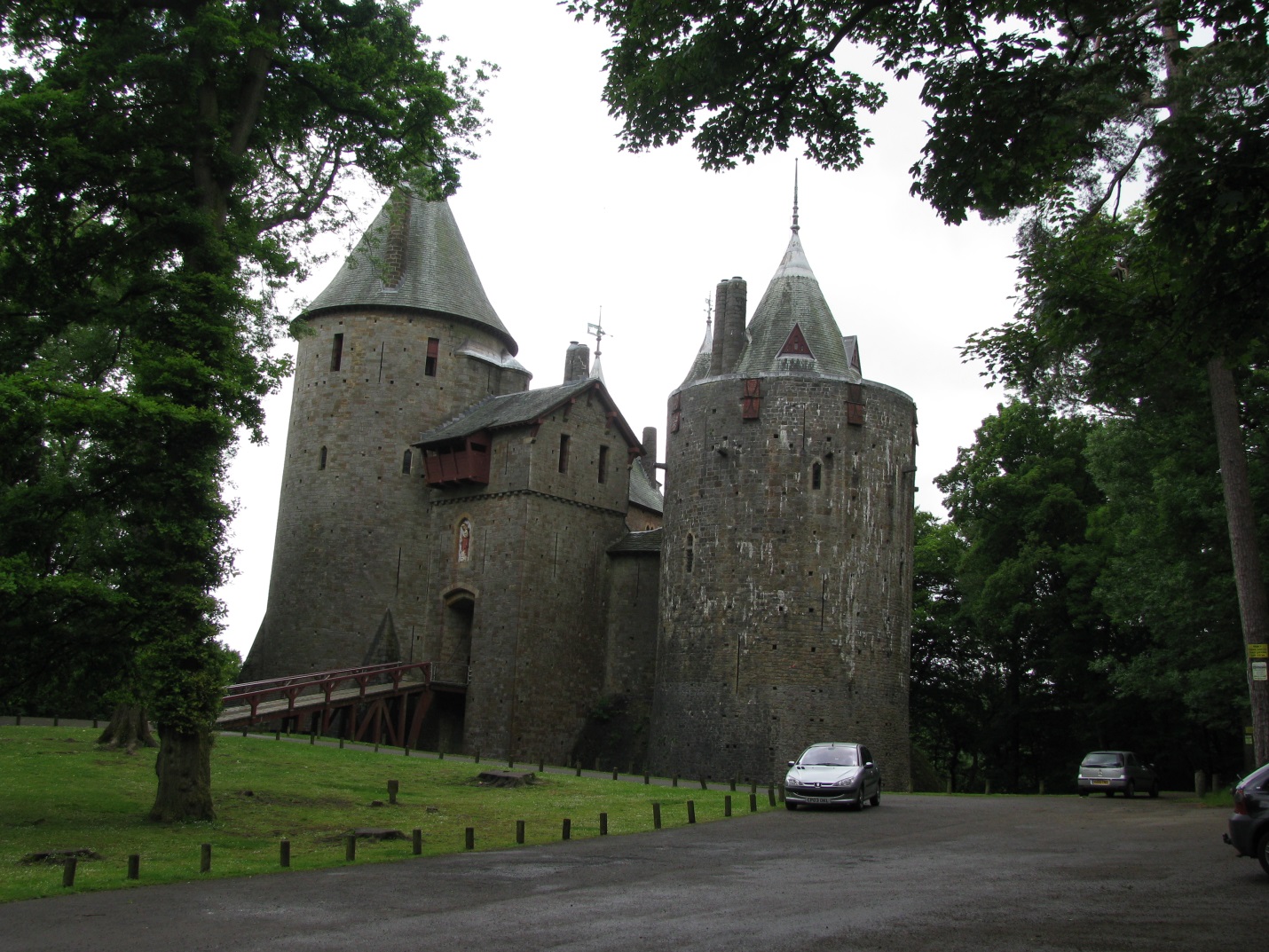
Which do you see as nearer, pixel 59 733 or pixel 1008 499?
pixel 59 733

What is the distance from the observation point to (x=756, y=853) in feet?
49.4

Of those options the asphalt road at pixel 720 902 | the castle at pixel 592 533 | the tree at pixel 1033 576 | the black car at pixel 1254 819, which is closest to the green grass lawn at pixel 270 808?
the asphalt road at pixel 720 902

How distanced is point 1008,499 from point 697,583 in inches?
490

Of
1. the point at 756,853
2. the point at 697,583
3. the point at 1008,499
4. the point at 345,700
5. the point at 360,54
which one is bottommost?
the point at 756,853

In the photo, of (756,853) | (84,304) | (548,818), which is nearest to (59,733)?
(84,304)

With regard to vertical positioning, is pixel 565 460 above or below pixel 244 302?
above

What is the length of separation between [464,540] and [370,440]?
5015 millimetres

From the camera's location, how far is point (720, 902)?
11.0 meters

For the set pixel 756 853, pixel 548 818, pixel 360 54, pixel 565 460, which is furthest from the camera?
pixel 565 460

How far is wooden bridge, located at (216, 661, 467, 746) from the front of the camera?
33.4 m

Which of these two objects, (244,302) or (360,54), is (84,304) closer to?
(244,302)

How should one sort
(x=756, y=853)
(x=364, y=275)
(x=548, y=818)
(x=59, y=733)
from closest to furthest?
1. (x=756, y=853)
2. (x=548, y=818)
3. (x=59, y=733)
4. (x=364, y=275)

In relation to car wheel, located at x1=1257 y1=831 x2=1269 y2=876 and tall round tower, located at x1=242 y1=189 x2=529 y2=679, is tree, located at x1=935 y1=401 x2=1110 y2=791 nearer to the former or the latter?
tall round tower, located at x1=242 y1=189 x2=529 y2=679

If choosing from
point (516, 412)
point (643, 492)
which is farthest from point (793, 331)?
point (643, 492)
